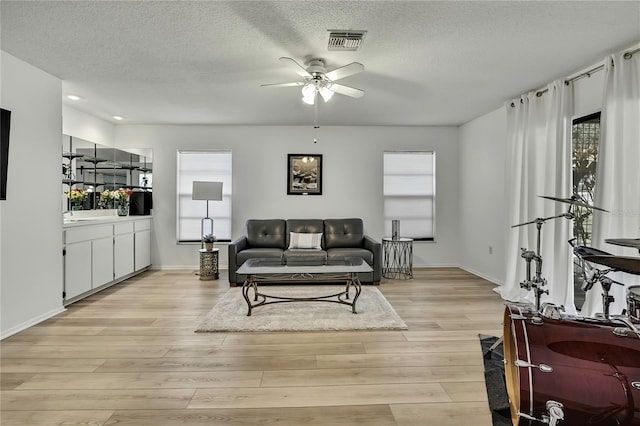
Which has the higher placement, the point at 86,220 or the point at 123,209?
the point at 123,209

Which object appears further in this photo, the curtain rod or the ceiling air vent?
the curtain rod

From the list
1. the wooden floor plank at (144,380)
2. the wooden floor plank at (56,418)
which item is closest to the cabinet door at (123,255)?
the wooden floor plank at (144,380)

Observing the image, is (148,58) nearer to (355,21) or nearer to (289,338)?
(355,21)

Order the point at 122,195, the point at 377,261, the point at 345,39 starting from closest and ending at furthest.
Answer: the point at 345,39 < the point at 377,261 < the point at 122,195

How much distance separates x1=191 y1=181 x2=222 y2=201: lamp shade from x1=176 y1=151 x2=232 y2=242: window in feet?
1.89

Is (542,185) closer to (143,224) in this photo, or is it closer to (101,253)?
(101,253)

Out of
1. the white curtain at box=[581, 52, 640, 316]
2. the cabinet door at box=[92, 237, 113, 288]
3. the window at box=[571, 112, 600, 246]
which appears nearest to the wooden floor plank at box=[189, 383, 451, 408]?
the white curtain at box=[581, 52, 640, 316]

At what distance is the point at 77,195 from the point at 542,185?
18.8ft

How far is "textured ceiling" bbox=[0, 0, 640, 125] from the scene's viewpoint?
2453 millimetres

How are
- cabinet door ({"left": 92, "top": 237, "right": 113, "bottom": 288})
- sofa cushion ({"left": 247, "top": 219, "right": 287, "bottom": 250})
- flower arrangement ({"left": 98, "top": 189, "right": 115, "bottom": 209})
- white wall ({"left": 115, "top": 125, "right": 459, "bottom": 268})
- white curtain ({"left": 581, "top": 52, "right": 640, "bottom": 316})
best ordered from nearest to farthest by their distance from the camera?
1. white curtain ({"left": 581, "top": 52, "right": 640, "bottom": 316})
2. cabinet door ({"left": 92, "top": 237, "right": 113, "bottom": 288})
3. flower arrangement ({"left": 98, "top": 189, "right": 115, "bottom": 209})
4. sofa cushion ({"left": 247, "top": 219, "right": 287, "bottom": 250})
5. white wall ({"left": 115, "top": 125, "right": 459, "bottom": 268})

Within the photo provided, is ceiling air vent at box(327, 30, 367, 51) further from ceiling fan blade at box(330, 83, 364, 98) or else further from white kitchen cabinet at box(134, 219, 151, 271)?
white kitchen cabinet at box(134, 219, 151, 271)

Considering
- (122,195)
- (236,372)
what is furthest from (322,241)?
(236,372)

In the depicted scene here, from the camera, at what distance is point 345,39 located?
2.83 m

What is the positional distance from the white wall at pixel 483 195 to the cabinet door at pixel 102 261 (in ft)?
17.2
